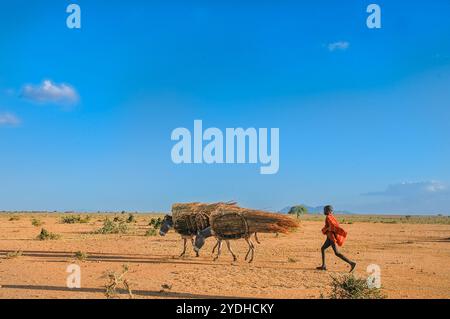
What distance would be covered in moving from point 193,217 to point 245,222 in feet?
8.64

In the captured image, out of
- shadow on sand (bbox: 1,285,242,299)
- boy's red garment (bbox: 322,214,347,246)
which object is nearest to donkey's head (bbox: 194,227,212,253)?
boy's red garment (bbox: 322,214,347,246)

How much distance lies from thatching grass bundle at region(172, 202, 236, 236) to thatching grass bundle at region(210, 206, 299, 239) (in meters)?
0.89

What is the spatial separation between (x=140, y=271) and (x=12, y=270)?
13.5 feet

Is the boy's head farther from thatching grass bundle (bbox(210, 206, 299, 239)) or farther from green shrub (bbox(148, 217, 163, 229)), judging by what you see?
green shrub (bbox(148, 217, 163, 229))

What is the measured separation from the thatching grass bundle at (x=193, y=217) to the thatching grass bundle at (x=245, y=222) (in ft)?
2.93

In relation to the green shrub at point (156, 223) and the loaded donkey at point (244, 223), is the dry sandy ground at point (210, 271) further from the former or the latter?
the green shrub at point (156, 223)

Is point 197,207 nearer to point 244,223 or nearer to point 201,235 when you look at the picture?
point 201,235

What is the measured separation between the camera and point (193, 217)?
19.4 m

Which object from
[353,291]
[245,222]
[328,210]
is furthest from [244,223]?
[353,291]

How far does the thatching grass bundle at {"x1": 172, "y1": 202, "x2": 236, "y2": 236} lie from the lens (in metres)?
19.3

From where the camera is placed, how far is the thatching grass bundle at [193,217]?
19281 millimetres
